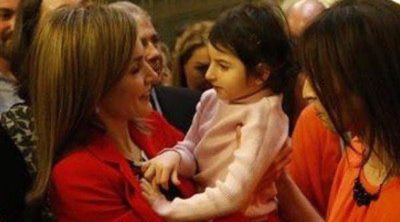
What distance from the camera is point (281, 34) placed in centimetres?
198

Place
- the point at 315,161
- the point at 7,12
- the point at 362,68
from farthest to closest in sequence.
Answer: the point at 7,12 → the point at 315,161 → the point at 362,68

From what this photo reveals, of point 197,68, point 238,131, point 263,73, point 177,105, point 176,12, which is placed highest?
point 263,73

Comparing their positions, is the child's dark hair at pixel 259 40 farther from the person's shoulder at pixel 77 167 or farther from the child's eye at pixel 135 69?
the person's shoulder at pixel 77 167

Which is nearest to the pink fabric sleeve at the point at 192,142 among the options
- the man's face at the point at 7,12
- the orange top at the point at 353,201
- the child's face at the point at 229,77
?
the child's face at the point at 229,77

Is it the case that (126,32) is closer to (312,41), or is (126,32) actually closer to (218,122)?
(218,122)

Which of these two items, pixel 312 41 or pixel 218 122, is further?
pixel 218 122

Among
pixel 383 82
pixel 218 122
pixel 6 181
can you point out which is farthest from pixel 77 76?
pixel 383 82

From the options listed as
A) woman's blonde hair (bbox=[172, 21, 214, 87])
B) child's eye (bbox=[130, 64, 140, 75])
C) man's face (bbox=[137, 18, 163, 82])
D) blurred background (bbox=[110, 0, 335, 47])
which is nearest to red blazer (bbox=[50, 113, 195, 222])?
child's eye (bbox=[130, 64, 140, 75])

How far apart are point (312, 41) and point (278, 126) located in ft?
1.56

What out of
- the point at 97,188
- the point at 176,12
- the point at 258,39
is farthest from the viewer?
the point at 176,12

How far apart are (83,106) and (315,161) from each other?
815 mm

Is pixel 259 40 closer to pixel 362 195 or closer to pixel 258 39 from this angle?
pixel 258 39

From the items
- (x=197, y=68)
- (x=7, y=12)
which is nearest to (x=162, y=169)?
(x=7, y=12)

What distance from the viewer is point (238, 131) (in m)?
1.95
